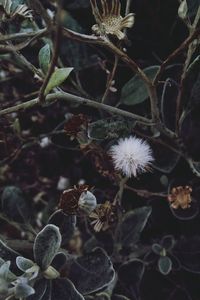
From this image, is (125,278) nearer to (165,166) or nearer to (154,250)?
(154,250)

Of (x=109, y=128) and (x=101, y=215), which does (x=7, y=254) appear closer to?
(x=101, y=215)

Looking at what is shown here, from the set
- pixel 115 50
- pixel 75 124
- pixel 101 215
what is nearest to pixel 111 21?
pixel 115 50

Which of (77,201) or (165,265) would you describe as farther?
(165,265)

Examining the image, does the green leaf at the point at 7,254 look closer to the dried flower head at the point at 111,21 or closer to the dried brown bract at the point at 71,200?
the dried brown bract at the point at 71,200

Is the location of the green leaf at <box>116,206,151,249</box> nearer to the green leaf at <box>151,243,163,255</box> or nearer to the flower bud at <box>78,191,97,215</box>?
the green leaf at <box>151,243,163,255</box>

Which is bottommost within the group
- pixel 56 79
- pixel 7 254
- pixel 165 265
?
pixel 165 265

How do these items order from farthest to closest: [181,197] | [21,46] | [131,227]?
1. [131,227]
2. [181,197]
3. [21,46]

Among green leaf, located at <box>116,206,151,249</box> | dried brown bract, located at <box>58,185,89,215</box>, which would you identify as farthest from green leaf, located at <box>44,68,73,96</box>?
green leaf, located at <box>116,206,151,249</box>

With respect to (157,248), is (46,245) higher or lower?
higher
